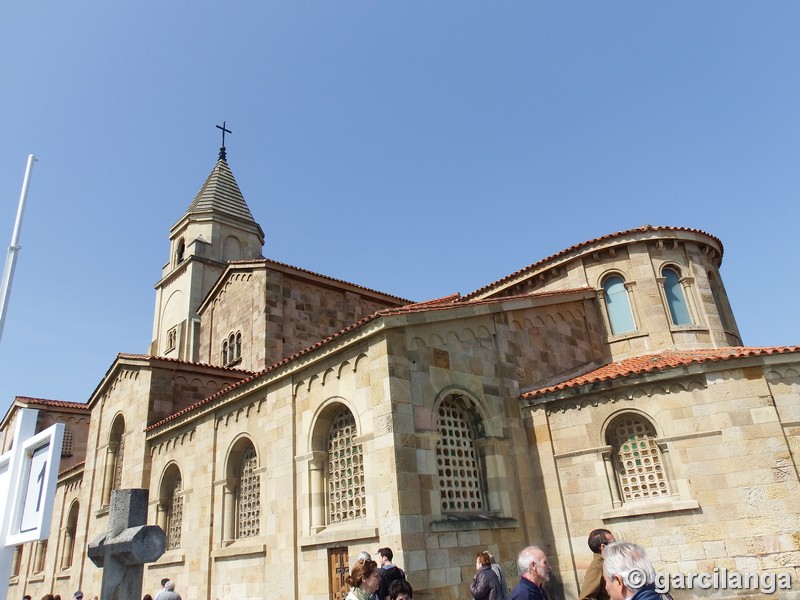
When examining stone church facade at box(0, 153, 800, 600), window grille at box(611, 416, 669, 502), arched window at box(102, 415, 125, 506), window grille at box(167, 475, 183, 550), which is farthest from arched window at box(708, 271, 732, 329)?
arched window at box(102, 415, 125, 506)

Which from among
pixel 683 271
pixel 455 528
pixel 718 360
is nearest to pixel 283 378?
pixel 455 528

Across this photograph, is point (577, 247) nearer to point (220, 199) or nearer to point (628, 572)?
point (628, 572)

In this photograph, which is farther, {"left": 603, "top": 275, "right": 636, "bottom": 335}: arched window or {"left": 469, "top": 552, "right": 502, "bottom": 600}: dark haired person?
{"left": 603, "top": 275, "right": 636, "bottom": 335}: arched window

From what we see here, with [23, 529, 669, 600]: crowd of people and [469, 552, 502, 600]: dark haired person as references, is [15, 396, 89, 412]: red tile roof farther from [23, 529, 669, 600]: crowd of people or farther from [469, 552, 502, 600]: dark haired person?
[469, 552, 502, 600]: dark haired person

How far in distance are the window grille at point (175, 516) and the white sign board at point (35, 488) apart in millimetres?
12667

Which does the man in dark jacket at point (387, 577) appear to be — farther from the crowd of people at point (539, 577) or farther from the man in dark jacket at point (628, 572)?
the man in dark jacket at point (628, 572)

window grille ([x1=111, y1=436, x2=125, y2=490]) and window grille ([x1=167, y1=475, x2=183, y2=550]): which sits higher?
window grille ([x1=111, y1=436, x2=125, y2=490])

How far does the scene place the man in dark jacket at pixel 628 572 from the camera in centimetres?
307

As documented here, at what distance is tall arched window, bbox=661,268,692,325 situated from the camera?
603 inches

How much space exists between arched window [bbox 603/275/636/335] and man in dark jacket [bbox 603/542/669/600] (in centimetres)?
1304

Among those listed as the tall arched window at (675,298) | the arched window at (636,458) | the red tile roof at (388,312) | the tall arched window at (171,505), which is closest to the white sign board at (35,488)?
the red tile roof at (388,312)

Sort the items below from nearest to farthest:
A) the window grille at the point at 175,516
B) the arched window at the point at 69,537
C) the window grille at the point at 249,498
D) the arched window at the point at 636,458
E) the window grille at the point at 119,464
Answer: the arched window at the point at 636,458 → the window grille at the point at 249,498 → the window grille at the point at 175,516 → the window grille at the point at 119,464 → the arched window at the point at 69,537

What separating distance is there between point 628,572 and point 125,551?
6.10 meters

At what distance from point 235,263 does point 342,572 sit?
530 inches
